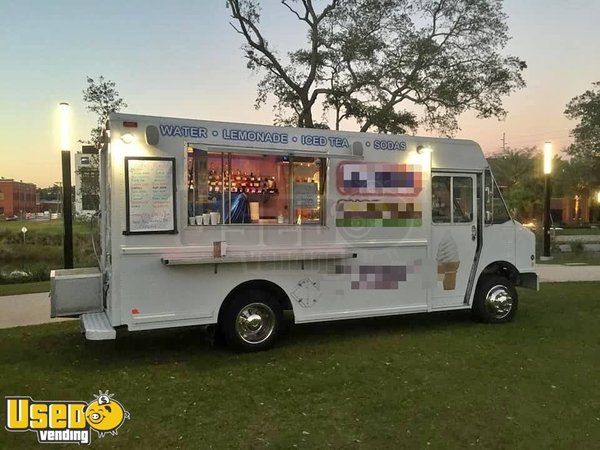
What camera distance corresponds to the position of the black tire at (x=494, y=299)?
7453 mm

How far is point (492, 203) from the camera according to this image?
7.45 meters

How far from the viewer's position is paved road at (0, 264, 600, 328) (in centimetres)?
795

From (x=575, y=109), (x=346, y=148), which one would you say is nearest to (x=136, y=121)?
(x=346, y=148)

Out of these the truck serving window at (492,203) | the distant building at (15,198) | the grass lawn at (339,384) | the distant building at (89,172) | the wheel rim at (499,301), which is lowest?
the grass lawn at (339,384)

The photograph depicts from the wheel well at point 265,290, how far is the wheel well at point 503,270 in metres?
3.06

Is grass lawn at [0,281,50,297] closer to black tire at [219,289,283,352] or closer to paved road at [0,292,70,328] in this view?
paved road at [0,292,70,328]

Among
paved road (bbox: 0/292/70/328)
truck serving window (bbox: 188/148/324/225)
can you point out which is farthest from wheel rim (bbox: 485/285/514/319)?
paved road (bbox: 0/292/70/328)

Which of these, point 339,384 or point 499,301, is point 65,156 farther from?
point 499,301

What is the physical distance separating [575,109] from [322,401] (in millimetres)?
41330

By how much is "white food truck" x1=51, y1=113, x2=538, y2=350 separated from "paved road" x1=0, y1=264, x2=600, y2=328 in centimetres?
242

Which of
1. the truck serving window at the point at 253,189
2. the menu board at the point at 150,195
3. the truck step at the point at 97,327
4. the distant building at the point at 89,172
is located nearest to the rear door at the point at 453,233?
the truck serving window at the point at 253,189

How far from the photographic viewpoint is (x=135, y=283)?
213 inches

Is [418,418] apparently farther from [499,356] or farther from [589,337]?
[589,337]

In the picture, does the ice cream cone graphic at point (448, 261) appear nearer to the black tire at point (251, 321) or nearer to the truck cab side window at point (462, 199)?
the truck cab side window at point (462, 199)
